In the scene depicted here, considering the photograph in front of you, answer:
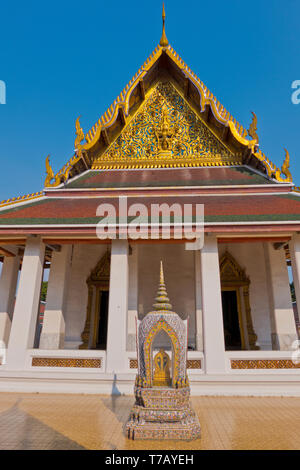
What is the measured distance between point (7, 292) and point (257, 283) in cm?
609

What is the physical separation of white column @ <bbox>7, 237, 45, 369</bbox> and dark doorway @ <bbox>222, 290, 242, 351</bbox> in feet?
14.5

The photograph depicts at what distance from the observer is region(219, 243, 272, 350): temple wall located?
252 inches

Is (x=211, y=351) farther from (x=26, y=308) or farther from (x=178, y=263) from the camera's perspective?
(x=26, y=308)

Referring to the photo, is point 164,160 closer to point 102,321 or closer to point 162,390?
point 102,321

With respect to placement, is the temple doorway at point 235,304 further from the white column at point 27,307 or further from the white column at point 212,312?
the white column at point 27,307

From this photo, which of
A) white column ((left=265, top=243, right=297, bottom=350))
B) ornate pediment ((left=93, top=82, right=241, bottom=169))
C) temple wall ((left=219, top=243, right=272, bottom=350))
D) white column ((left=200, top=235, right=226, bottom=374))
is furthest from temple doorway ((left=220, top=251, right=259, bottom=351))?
ornate pediment ((left=93, top=82, right=241, bottom=169))

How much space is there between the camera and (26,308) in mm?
4859

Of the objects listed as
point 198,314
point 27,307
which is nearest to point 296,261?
point 198,314

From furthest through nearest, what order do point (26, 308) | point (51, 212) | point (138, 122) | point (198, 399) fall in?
1. point (138, 122)
2. point (51, 212)
3. point (26, 308)
4. point (198, 399)

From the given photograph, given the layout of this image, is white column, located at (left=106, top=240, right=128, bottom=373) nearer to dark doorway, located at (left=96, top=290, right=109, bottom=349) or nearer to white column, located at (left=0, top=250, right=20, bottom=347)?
dark doorway, located at (left=96, top=290, right=109, bottom=349)

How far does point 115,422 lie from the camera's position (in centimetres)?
309

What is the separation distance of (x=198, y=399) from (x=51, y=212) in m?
4.17

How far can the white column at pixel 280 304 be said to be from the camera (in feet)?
18.1
